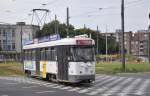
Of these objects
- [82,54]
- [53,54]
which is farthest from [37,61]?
[82,54]

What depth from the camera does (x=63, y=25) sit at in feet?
448

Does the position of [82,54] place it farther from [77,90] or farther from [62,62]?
[77,90]

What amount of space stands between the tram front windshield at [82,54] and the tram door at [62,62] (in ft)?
2.14

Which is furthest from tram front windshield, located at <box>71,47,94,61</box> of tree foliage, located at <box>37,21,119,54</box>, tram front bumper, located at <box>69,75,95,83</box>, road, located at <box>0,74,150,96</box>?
tree foliage, located at <box>37,21,119,54</box>

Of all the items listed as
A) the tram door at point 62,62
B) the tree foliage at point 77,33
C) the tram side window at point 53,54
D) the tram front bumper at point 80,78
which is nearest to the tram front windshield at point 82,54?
the tram door at point 62,62

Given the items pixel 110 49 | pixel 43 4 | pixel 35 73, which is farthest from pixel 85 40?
pixel 110 49

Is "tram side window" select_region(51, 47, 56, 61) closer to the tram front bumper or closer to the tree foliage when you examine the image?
the tram front bumper

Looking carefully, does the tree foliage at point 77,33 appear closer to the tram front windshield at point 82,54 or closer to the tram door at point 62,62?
the tram door at point 62,62

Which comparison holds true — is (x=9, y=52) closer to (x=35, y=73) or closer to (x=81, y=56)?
(x=35, y=73)

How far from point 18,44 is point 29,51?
412 ft

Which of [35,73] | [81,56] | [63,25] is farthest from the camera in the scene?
[63,25]

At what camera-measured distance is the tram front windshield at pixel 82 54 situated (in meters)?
30.7

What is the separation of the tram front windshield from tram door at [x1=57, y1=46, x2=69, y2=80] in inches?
25.7

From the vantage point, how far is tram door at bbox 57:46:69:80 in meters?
31.3
